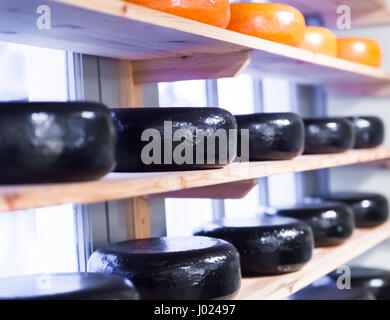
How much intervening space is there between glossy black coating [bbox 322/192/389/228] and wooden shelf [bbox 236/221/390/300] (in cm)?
8

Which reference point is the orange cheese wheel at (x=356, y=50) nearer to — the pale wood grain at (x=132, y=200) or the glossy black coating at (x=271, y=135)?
the glossy black coating at (x=271, y=135)

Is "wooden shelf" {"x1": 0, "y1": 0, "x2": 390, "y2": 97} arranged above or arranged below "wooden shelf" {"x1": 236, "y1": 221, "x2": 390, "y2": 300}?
above

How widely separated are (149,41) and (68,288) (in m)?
0.57

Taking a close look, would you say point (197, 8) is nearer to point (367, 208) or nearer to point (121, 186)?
point (121, 186)

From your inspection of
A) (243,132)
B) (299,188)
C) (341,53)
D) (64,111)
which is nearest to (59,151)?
(64,111)

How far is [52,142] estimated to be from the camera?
102cm

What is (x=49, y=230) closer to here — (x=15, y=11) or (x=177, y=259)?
(x=177, y=259)

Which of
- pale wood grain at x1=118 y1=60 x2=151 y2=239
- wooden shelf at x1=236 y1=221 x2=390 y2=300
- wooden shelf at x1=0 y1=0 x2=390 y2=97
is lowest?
wooden shelf at x1=236 y1=221 x2=390 y2=300

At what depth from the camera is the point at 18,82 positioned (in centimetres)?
162

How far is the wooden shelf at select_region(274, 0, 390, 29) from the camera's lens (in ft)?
9.03

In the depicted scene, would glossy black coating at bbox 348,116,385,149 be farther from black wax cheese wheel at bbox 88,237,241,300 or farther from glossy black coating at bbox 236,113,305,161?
black wax cheese wheel at bbox 88,237,241,300

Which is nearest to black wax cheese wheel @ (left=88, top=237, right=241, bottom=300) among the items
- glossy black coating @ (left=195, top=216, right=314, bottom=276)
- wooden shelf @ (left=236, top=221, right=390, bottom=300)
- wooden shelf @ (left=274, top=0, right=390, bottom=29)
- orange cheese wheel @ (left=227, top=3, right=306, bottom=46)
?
wooden shelf @ (left=236, top=221, right=390, bottom=300)

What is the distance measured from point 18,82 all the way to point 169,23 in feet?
1.69

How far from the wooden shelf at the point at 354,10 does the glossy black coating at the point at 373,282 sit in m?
1.07
